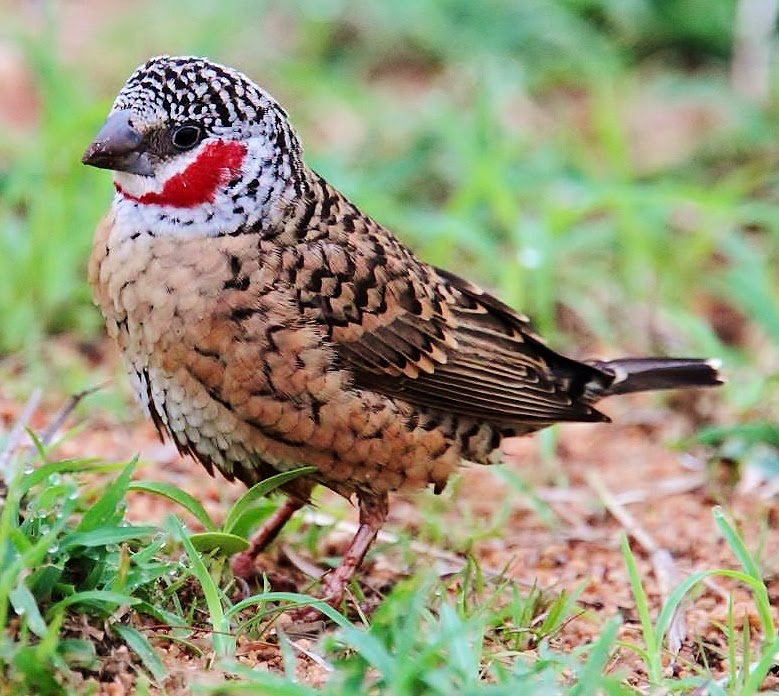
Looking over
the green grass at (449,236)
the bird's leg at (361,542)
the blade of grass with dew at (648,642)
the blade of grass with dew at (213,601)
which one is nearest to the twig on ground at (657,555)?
the green grass at (449,236)

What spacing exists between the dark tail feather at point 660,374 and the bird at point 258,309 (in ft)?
2.03

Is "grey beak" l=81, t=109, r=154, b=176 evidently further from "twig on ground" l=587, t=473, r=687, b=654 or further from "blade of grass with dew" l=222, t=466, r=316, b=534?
"twig on ground" l=587, t=473, r=687, b=654

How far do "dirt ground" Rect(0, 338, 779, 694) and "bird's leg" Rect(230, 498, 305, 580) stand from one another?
7 centimetres

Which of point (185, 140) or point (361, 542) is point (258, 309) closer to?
point (185, 140)

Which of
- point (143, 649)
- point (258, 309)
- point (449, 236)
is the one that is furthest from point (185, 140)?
point (449, 236)

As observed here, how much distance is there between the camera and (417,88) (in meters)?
7.98

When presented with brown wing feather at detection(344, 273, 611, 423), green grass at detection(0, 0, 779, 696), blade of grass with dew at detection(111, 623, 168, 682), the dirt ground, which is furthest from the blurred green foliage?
blade of grass with dew at detection(111, 623, 168, 682)

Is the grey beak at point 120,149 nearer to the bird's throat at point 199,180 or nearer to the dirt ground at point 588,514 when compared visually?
the bird's throat at point 199,180

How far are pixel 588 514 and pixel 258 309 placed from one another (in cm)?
163

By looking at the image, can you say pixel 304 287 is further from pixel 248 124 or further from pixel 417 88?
pixel 417 88

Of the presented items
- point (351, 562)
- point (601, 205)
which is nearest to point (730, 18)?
point (601, 205)

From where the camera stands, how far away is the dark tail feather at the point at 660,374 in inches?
174

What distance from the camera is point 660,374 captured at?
4.44 meters

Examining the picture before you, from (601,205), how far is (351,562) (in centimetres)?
267
